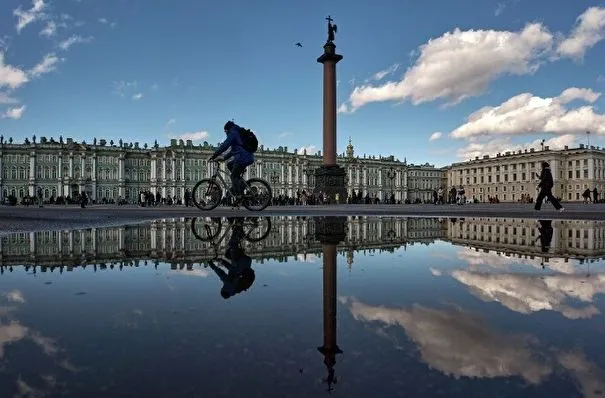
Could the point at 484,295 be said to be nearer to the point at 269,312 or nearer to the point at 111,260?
the point at 269,312

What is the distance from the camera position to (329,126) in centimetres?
2922

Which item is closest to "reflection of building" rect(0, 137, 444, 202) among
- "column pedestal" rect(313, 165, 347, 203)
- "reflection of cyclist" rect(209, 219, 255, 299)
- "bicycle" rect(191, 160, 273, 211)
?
"column pedestal" rect(313, 165, 347, 203)

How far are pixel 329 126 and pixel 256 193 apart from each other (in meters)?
18.8

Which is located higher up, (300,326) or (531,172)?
(531,172)

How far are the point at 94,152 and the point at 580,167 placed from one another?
90.9 m

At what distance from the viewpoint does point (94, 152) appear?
82688 millimetres

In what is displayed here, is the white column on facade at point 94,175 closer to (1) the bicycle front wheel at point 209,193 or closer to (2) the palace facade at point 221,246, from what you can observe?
(1) the bicycle front wheel at point 209,193

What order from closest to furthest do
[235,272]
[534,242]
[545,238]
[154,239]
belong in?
[235,272] < [534,242] < [154,239] < [545,238]

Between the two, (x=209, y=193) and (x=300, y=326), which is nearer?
(x=300, y=326)

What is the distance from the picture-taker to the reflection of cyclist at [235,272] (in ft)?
8.75

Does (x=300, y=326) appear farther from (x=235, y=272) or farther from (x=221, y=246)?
(x=221, y=246)

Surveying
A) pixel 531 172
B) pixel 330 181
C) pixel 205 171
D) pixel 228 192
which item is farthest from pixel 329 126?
pixel 531 172

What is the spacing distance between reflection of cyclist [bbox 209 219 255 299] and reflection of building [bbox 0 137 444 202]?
212 feet

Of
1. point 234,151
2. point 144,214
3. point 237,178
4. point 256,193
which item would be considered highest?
point 234,151
